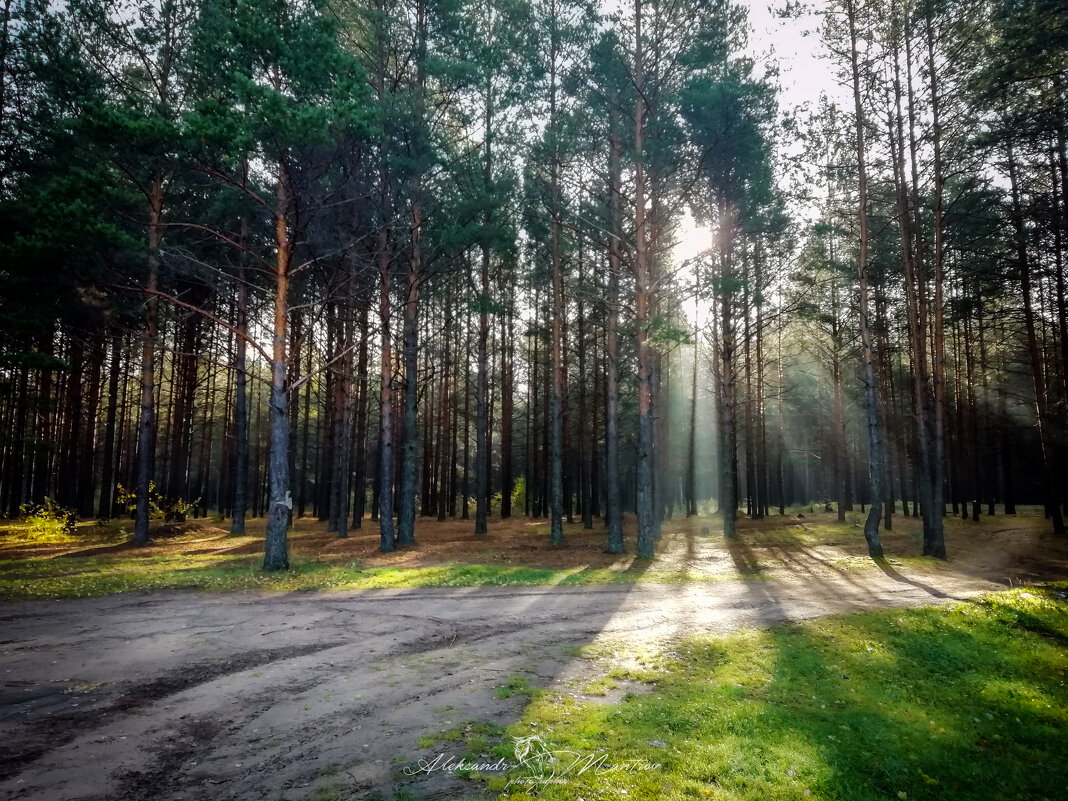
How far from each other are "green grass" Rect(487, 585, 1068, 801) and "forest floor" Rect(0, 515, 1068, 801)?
563mm

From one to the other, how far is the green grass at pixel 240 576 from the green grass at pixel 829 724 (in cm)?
593

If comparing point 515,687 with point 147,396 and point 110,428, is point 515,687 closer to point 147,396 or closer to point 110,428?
point 147,396

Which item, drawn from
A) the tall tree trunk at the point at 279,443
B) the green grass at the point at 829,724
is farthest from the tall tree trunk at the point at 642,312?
the tall tree trunk at the point at 279,443

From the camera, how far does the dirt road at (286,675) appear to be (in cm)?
382

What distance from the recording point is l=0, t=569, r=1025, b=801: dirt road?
382cm

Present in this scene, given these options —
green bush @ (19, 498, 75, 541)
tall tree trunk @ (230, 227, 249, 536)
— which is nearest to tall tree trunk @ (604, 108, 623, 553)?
tall tree trunk @ (230, 227, 249, 536)

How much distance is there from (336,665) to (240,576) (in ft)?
23.6

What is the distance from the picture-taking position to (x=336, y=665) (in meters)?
6.23

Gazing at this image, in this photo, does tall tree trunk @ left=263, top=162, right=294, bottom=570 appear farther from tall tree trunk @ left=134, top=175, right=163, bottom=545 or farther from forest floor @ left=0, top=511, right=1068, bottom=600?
tall tree trunk @ left=134, top=175, right=163, bottom=545

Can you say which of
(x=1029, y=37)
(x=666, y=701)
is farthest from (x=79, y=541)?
(x=1029, y=37)

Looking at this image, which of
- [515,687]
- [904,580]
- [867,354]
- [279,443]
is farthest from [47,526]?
[867,354]

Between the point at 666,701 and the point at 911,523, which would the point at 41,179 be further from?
the point at 911,523

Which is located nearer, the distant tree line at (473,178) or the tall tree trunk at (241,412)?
the distant tree line at (473,178)

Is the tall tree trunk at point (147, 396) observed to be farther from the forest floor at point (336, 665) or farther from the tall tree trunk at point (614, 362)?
the tall tree trunk at point (614, 362)
